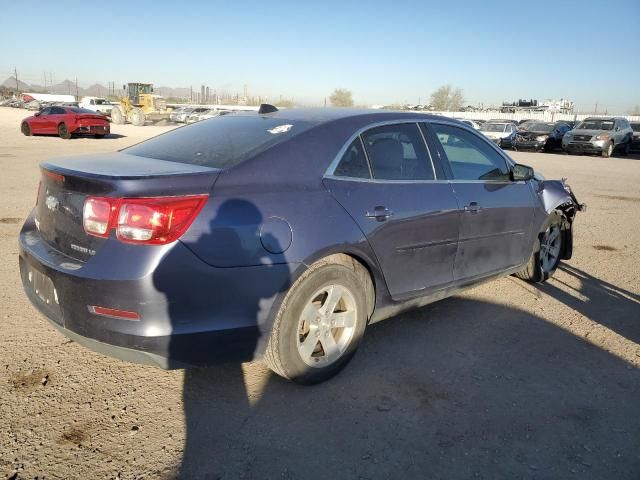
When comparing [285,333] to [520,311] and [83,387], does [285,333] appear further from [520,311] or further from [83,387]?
[520,311]

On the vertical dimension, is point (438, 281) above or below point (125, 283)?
below

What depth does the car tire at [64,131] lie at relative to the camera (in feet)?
76.5

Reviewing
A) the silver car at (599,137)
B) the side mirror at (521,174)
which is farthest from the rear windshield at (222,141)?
the silver car at (599,137)

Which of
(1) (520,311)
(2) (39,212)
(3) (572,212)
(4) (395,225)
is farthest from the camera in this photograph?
(3) (572,212)

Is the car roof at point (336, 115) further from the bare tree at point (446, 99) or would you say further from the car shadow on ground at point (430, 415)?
the bare tree at point (446, 99)

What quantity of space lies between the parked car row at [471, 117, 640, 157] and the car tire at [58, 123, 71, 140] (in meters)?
21.4

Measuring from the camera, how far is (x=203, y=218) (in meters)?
2.55

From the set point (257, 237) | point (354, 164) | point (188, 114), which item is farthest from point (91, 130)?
point (257, 237)

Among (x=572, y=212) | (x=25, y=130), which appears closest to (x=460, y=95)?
(x=25, y=130)

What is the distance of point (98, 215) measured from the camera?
101 inches

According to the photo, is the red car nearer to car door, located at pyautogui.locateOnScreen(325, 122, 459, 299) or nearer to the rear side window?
car door, located at pyautogui.locateOnScreen(325, 122, 459, 299)

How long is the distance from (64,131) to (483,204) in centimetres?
2368

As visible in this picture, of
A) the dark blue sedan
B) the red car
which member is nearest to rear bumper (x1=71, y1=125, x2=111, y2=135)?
the red car

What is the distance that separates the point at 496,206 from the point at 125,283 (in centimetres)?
297
